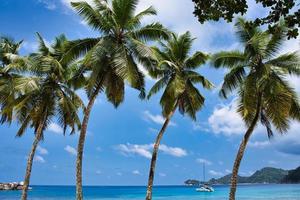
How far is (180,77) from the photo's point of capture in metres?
24.4

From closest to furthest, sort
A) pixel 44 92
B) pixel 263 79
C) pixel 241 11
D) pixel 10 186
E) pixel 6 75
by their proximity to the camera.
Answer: pixel 241 11 < pixel 263 79 < pixel 44 92 < pixel 6 75 < pixel 10 186

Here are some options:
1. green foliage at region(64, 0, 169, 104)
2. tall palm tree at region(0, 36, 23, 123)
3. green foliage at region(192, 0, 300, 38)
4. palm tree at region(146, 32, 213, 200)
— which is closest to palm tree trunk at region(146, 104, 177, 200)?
palm tree at region(146, 32, 213, 200)

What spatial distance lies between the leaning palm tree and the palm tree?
3056mm

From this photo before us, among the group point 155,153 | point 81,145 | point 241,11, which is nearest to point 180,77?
point 155,153

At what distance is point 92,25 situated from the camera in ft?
70.6

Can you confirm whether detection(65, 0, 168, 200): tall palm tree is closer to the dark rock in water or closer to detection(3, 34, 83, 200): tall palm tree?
detection(3, 34, 83, 200): tall palm tree

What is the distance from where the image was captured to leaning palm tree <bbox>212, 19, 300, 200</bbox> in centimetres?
2031

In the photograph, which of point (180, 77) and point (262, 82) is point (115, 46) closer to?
point (180, 77)

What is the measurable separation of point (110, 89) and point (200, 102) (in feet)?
19.7

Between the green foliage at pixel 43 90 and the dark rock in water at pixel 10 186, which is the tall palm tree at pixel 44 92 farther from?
the dark rock in water at pixel 10 186

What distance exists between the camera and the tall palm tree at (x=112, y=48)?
20.4 meters

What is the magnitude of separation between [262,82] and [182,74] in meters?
6.16

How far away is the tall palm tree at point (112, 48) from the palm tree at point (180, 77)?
2650 millimetres

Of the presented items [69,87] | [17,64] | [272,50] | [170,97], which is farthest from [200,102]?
[17,64]
